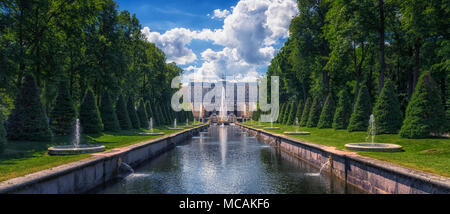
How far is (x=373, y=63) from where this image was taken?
3456 centimetres

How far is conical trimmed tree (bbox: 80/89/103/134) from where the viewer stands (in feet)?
77.4

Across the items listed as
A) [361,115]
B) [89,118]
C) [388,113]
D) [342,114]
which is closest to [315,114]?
[342,114]

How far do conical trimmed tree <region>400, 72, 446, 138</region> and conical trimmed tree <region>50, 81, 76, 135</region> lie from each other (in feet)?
76.2

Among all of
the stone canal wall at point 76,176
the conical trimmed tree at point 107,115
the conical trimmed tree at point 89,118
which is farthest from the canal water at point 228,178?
the conical trimmed tree at point 107,115

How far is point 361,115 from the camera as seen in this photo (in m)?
23.4

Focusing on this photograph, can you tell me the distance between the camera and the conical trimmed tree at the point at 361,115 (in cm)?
2311

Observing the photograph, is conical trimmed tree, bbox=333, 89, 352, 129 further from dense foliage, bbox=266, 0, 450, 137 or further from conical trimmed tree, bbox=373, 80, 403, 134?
conical trimmed tree, bbox=373, 80, 403, 134

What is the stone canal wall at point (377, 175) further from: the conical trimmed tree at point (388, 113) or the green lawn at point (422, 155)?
the conical trimmed tree at point (388, 113)

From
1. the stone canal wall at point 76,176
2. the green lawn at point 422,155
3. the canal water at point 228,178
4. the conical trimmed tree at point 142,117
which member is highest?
the conical trimmed tree at point 142,117

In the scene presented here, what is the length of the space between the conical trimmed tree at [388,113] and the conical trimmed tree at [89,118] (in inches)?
876

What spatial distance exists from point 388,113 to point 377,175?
1256 centimetres

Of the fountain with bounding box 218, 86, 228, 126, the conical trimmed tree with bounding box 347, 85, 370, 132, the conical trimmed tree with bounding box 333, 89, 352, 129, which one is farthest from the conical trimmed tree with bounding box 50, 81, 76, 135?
the fountain with bounding box 218, 86, 228, 126

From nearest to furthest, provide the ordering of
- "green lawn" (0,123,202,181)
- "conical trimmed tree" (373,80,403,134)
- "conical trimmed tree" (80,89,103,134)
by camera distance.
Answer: "green lawn" (0,123,202,181) < "conical trimmed tree" (373,80,403,134) < "conical trimmed tree" (80,89,103,134)
